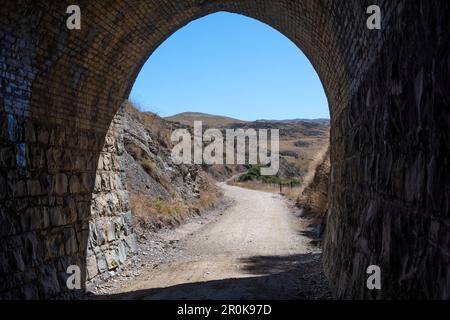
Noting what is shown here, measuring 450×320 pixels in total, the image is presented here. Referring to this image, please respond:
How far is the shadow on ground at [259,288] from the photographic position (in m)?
7.55

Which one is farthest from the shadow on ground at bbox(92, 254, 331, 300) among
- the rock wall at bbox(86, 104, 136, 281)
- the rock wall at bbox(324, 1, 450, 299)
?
the rock wall at bbox(324, 1, 450, 299)

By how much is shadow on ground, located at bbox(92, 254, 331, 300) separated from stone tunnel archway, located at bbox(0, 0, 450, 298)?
1.89 ft

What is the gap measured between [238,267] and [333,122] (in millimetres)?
3865

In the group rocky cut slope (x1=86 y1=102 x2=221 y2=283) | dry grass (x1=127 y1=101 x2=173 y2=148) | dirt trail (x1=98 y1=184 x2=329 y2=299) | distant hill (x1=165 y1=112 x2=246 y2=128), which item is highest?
distant hill (x1=165 y1=112 x2=246 y2=128)

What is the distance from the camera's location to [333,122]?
9336 millimetres

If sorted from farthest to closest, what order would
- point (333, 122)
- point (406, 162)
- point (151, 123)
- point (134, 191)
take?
point (151, 123) → point (134, 191) → point (333, 122) → point (406, 162)

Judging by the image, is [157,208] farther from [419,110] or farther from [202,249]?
[419,110]

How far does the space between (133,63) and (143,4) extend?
1775 millimetres

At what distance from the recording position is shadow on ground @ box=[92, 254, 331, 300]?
7547mm

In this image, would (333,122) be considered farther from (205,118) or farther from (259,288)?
(205,118)

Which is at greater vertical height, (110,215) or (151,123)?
(151,123)

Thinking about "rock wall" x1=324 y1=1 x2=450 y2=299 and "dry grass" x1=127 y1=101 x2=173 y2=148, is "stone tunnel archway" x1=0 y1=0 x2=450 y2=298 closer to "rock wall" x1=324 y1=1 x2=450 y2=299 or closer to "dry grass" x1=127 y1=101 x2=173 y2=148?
"rock wall" x1=324 y1=1 x2=450 y2=299

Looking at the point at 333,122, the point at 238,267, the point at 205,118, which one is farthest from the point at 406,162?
the point at 205,118
